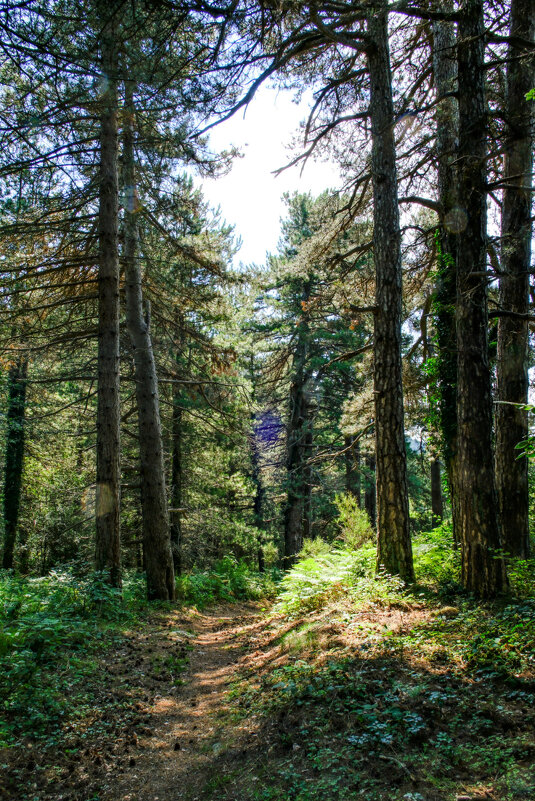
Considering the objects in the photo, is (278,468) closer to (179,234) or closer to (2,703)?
(179,234)

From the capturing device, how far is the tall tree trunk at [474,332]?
5.50 m

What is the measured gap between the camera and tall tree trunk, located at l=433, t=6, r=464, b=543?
7.61 metres

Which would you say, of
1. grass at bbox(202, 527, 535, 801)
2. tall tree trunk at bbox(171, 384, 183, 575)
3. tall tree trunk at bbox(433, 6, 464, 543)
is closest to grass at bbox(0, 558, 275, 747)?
grass at bbox(202, 527, 535, 801)

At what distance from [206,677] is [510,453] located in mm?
5991

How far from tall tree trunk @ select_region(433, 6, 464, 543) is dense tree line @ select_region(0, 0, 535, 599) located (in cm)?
4

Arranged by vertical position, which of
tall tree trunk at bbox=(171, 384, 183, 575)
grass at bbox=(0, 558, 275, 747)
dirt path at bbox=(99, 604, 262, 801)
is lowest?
dirt path at bbox=(99, 604, 262, 801)

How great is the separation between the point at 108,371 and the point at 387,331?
5.09m

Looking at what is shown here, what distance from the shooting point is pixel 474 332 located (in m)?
5.74

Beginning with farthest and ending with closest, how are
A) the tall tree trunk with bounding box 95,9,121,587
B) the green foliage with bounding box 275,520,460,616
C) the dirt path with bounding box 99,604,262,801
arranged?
the tall tree trunk with bounding box 95,9,121,587
the green foliage with bounding box 275,520,460,616
the dirt path with bounding box 99,604,262,801

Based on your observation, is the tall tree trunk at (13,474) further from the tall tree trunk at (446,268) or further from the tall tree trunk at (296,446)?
the tall tree trunk at (446,268)

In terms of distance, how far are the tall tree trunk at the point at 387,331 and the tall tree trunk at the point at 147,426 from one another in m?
5.05

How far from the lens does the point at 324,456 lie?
9.45 metres

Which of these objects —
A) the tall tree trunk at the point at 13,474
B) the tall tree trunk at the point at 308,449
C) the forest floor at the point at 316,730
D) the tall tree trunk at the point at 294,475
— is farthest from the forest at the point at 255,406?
the tall tree trunk at the point at 308,449

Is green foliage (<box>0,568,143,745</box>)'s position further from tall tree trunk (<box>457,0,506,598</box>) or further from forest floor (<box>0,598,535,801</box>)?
tall tree trunk (<box>457,0,506,598</box>)
